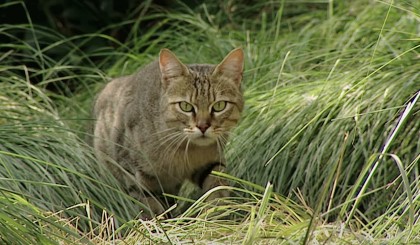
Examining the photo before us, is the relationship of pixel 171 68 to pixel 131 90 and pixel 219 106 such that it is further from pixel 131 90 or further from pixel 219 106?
pixel 131 90

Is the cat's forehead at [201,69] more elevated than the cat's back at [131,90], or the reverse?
the cat's forehead at [201,69]

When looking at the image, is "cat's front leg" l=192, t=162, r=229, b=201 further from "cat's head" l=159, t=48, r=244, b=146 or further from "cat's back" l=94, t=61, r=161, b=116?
"cat's back" l=94, t=61, r=161, b=116

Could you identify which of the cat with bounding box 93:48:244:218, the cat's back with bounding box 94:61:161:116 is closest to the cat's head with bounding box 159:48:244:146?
the cat with bounding box 93:48:244:218

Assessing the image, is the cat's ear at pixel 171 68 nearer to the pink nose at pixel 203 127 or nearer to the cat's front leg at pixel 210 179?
the pink nose at pixel 203 127

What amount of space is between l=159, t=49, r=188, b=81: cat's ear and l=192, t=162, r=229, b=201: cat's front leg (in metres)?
0.41

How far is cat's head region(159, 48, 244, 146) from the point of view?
13.5 feet

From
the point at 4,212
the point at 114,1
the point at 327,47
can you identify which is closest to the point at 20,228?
the point at 4,212

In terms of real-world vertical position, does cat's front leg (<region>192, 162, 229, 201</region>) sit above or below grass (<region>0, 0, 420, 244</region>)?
below

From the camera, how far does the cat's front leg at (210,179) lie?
425 cm

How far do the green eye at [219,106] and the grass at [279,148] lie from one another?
23 cm

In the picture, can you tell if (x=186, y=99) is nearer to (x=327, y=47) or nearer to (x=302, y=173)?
(x=302, y=173)

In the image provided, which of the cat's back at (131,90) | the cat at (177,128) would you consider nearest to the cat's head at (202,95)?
the cat at (177,128)

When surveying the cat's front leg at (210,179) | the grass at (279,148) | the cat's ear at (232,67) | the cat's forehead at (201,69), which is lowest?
the cat's front leg at (210,179)

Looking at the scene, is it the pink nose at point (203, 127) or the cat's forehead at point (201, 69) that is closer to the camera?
the pink nose at point (203, 127)
